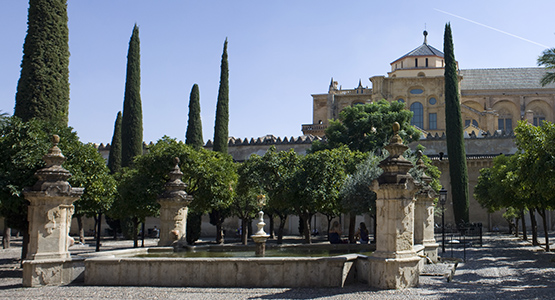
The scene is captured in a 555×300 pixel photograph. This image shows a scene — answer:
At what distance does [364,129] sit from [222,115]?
881 centimetres

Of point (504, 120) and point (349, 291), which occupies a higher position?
point (504, 120)

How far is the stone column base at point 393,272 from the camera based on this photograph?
34.5ft

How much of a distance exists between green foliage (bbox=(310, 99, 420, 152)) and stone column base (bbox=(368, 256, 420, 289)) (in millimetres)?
23541

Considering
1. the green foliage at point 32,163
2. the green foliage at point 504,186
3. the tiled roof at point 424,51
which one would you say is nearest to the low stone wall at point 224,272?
the green foliage at point 32,163

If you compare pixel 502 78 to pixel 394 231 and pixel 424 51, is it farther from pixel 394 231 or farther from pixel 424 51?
pixel 394 231

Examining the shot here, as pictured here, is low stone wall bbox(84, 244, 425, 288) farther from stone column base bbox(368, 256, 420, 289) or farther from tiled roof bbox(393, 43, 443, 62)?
tiled roof bbox(393, 43, 443, 62)

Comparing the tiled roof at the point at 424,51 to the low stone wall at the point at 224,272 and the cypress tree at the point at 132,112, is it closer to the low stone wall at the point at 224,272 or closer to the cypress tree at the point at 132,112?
the cypress tree at the point at 132,112

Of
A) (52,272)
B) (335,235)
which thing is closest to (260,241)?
(335,235)

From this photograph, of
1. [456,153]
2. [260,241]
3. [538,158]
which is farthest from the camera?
→ [456,153]

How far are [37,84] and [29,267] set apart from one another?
26.9 feet

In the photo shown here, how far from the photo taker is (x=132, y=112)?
106ft

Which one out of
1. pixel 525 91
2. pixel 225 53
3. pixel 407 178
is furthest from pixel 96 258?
pixel 525 91

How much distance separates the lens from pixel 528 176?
1562 centimetres

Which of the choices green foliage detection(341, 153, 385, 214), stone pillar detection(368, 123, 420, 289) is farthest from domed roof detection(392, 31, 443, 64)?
stone pillar detection(368, 123, 420, 289)
